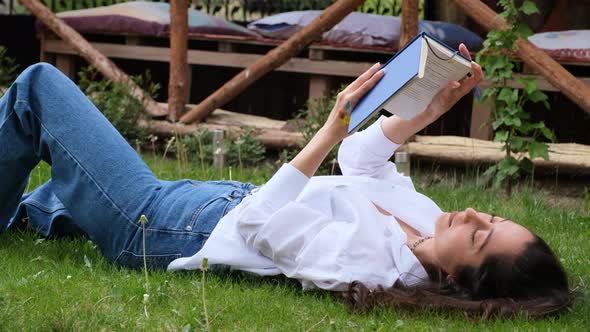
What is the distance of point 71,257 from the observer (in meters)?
4.00

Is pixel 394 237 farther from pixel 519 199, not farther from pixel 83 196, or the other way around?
pixel 519 199

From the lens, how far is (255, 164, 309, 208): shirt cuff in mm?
3398

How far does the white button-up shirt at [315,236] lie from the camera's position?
340 centimetres

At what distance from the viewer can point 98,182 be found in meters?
3.67

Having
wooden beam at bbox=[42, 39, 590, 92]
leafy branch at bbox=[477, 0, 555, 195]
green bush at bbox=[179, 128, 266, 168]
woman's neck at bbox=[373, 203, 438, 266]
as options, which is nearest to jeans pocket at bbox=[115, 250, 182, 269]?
woman's neck at bbox=[373, 203, 438, 266]

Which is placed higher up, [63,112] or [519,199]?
[63,112]

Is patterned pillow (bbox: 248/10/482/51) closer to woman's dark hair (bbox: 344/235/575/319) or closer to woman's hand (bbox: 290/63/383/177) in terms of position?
woman's hand (bbox: 290/63/383/177)

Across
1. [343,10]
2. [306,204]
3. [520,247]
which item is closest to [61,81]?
[306,204]

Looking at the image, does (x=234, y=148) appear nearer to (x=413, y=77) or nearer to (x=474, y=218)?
(x=474, y=218)

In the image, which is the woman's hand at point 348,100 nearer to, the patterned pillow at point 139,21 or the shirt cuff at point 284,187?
the shirt cuff at point 284,187

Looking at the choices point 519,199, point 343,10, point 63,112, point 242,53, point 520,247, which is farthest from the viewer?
point 242,53

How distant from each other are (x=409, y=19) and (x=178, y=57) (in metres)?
1.98

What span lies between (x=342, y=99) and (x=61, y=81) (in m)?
1.21

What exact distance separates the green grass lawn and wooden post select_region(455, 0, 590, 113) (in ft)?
6.96
